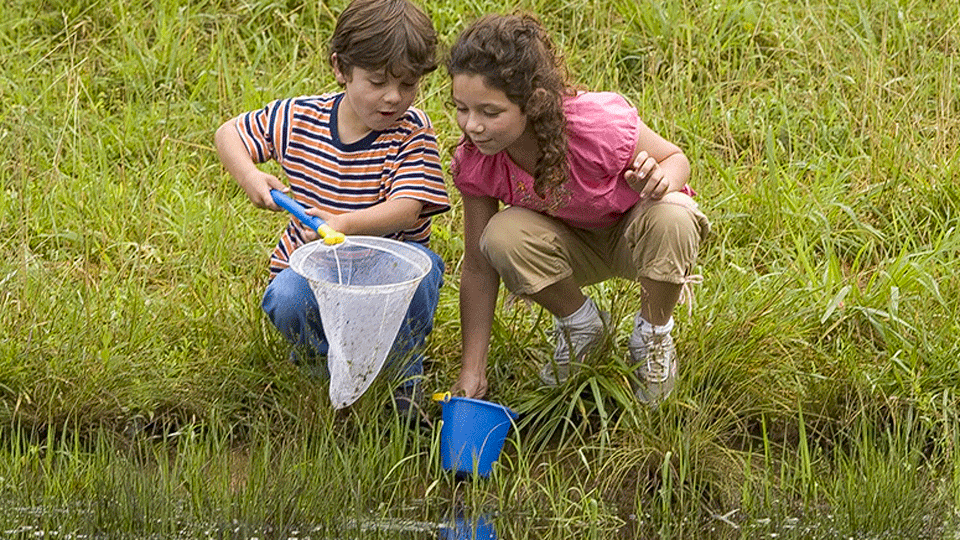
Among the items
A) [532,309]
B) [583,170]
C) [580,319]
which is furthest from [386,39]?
[532,309]

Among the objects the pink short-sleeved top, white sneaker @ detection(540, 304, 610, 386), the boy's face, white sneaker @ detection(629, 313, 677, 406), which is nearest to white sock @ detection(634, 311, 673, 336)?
white sneaker @ detection(629, 313, 677, 406)

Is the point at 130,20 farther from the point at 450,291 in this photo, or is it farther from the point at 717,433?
the point at 717,433

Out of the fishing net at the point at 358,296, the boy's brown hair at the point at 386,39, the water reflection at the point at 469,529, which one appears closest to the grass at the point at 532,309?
the water reflection at the point at 469,529

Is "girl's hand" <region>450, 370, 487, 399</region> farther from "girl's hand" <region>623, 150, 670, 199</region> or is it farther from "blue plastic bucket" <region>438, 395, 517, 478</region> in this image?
"girl's hand" <region>623, 150, 670, 199</region>

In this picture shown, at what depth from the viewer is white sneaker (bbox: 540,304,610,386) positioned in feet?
12.4

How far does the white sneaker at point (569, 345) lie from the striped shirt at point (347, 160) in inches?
18.3

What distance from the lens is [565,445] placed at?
3.75 metres

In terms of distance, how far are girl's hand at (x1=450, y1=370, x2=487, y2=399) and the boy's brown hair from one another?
781mm

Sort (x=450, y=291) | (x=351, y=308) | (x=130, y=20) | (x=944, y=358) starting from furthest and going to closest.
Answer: (x=130, y=20)
(x=450, y=291)
(x=944, y=358)
(x=351, y=308)

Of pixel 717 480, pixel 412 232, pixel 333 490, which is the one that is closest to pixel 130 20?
pixel 412 232

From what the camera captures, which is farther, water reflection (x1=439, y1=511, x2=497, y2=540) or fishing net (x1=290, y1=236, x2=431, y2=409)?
water reflection (x1=439, y1=511, x2=497, y2=540)

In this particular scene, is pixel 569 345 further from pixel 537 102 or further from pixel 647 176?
pixel 537 102

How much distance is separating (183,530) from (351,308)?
0.64m

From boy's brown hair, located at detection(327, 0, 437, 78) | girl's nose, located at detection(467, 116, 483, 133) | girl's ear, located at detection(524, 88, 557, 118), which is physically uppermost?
boy's brown hair, located at detection(327, 0, 437, 78)
